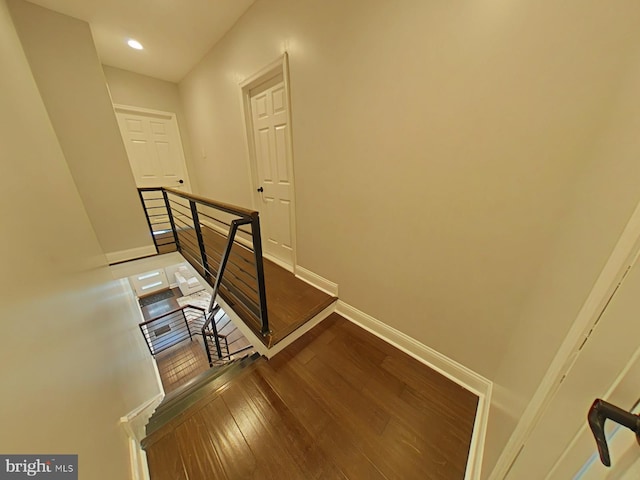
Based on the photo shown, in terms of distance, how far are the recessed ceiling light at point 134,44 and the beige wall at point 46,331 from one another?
1.44 metres

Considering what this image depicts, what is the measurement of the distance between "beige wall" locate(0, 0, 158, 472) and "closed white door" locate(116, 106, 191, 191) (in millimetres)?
2057

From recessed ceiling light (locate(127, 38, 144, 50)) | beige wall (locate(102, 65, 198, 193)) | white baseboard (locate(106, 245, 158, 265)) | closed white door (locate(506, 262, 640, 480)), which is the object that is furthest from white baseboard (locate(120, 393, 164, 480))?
beige wall (locate(102, 65, 198, 193))

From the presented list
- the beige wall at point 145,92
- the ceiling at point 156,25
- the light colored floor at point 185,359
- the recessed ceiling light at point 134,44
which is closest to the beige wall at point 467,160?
the ceiling at point 156,25

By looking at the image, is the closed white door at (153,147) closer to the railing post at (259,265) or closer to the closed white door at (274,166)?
the closed white door at (274,166)

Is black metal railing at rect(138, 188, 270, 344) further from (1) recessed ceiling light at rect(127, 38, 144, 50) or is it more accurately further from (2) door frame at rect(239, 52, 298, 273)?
(1) recessed ceiling light at rect(127, 38, 144, 50)

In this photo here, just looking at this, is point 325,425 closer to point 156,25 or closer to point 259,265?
point 259,265

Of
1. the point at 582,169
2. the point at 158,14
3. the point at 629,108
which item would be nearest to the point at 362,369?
the point at 582,169

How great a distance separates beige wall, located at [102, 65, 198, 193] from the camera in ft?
9.74

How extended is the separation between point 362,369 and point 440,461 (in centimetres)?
54

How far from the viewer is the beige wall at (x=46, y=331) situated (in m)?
0.51

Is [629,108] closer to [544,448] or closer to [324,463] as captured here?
[544,448]

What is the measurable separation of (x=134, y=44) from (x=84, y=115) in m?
1.06

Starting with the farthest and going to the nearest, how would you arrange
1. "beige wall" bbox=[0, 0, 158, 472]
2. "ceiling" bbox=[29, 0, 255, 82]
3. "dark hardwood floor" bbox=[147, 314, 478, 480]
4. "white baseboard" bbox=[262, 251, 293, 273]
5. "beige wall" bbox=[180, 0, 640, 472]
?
"white baseboard" bbox=[262, 251, 293, 273], "ceiling" bbox=[29, 0, 255, 82], "dark hardwood floor" bbox=[147, 314, 478, 480], "beige wall" bbox=[180, 0, 640, 472], "beige wall" bbox=[0, 0, 158, 472]

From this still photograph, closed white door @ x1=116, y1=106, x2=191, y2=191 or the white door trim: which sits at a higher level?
closed white door @ x1=116, y1=106, x2=191, y2=191
